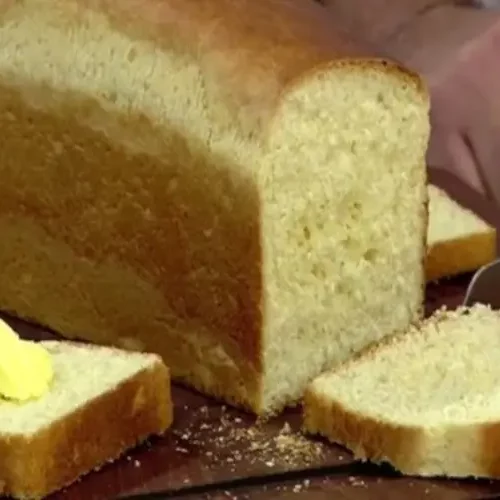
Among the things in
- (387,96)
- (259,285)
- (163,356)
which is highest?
(387,96)

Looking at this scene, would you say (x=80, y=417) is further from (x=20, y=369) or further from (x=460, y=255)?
(x=460, y=255)

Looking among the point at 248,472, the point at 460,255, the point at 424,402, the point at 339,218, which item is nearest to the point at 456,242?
the point at 460,255

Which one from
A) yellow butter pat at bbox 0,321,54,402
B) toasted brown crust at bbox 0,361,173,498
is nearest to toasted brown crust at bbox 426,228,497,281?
toasted brown crust at bbox 0,361,173,498

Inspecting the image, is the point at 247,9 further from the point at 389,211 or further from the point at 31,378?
the point at 31,378

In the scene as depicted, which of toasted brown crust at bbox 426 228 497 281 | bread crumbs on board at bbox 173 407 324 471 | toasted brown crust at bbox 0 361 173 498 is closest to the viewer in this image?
toasted brown crust at bbox 0 361 173 498

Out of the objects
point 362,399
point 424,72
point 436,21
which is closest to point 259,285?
point 362,399

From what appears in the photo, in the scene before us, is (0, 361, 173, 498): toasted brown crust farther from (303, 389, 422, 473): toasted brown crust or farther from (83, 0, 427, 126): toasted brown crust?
(83, 0, 427, 126): toasted brown crust

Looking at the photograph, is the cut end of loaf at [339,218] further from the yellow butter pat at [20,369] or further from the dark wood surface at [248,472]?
the yellow butter pat at [20,369]
